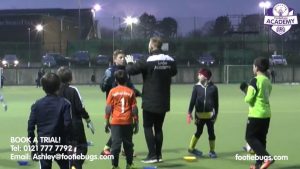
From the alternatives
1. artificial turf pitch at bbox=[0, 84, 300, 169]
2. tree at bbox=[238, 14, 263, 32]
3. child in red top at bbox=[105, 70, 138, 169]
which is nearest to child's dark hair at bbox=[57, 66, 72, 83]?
child in red top at bbox=[105, 70, 138, 169]

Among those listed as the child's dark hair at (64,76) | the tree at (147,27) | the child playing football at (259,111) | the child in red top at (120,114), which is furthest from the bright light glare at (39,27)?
the child playing football at (259,111)

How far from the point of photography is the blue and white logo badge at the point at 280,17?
45125 millimetres

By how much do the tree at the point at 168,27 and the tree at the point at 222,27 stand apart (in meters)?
4.10

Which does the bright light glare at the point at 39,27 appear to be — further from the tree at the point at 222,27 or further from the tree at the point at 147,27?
the tree at the point at 222,27

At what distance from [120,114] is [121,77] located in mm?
546

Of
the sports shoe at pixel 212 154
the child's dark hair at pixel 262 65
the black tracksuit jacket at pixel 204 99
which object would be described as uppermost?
the child's dark hair at pixel 262 65

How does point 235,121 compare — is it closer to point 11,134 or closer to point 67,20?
point 11,134

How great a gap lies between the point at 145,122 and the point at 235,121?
6.56 metres

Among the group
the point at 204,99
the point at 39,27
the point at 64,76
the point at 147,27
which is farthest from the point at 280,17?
the point at 64,76

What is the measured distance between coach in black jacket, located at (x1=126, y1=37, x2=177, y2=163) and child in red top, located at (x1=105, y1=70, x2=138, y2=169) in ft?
2.23

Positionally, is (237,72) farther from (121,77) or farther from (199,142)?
(121,77)

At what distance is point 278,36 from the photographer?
52.8m

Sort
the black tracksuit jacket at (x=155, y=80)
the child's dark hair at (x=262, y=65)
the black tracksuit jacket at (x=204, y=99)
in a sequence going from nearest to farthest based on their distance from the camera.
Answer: the child's dark hair at (x=262, y=65) → the black tracksuit jacket at (x=155, y=80) → the black tracksuit jacket at (x=204, y=99)

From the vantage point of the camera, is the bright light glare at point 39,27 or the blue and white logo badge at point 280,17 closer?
the blue and white logo badge at point 280,17
